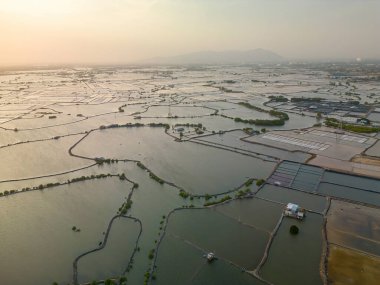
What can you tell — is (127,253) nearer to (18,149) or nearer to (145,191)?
(145,191)

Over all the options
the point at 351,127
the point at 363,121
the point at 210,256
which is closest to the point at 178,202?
the point at 210,256

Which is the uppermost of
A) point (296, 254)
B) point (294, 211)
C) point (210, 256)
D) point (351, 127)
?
point (351, 127)

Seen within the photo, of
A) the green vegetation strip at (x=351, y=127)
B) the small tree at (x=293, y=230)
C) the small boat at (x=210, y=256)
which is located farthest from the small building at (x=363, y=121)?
the small boat at (x=210, y=256)

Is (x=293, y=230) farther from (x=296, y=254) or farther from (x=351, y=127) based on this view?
(x=351, y=127)

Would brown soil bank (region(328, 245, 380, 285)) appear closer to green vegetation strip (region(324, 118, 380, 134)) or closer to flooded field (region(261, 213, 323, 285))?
flooded field (region(261, 213, 323, 285))

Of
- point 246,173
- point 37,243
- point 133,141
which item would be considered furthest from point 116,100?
point 37,243

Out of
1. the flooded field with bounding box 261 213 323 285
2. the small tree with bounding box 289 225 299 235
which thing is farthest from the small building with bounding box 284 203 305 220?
the small tree with bounding box 289 225 299 235
